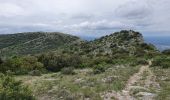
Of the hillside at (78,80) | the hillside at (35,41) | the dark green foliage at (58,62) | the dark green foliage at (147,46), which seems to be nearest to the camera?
the hillside at (78,80)

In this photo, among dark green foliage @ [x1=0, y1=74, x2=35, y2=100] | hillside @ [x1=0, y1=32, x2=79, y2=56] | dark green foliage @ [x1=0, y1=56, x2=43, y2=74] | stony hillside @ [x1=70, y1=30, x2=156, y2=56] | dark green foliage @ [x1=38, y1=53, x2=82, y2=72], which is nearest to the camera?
dark green foliage @ [x1=0, y1=74, x2=35, y2=100]

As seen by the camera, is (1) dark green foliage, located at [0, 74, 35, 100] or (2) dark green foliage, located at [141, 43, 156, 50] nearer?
(1) dark green foliage, located at [0, 74, 35, 100]

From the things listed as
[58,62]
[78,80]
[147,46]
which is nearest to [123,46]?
[147,46]

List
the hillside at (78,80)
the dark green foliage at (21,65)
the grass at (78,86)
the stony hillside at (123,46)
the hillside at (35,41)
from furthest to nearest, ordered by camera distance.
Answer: the hillside at (35,41) < the stony hillside at (123,46) < the dark green foliage at (21,65) < the grass at (78,86) < the hillside at (78,80)

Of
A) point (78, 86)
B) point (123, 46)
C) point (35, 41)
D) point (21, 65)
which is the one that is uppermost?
point (78, 86)

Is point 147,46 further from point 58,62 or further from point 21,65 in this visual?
point 21,65

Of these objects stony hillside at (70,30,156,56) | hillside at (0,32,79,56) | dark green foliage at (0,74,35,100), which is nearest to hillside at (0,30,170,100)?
dark green foliage at (0,74,35,100)

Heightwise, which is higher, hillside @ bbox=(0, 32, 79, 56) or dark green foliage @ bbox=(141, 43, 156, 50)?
dark green foliage @ bbox=(141, 43, 156, 50)

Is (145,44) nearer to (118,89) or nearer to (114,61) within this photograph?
(114,61)

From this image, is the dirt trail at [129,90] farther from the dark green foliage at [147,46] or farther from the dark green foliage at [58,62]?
the dark green foliage at [147,46]

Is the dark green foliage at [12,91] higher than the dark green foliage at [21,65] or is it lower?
higher

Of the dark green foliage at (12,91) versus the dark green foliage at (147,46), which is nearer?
the dark green foliage at (12,91)

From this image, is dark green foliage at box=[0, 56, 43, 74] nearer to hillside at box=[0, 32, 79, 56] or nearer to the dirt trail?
the dirt trail

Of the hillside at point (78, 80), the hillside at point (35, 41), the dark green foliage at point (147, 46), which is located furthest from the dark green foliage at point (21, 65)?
the hillside at point (35, 41)
